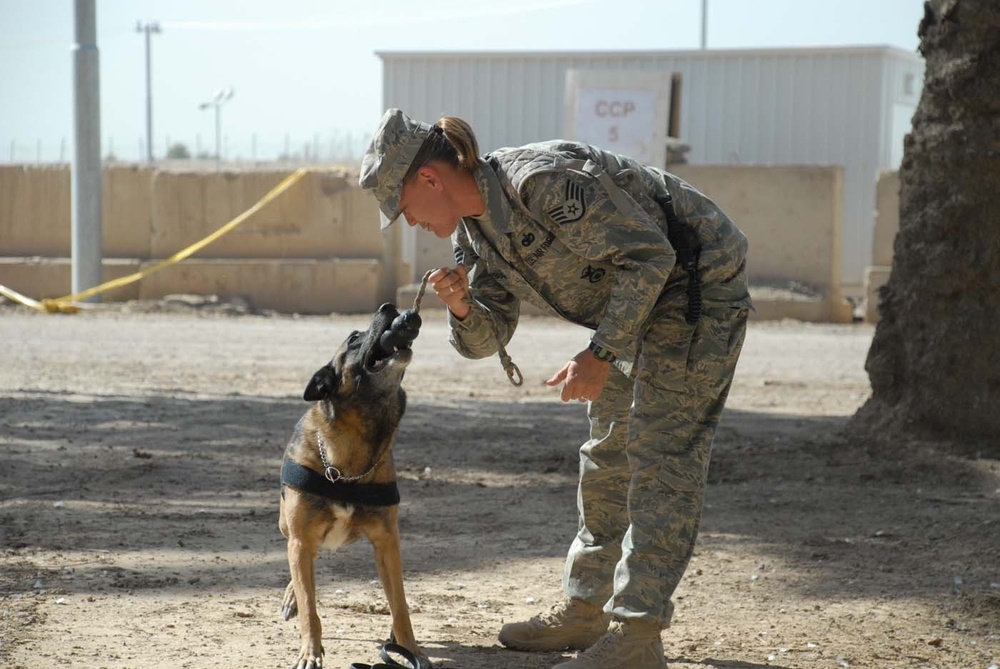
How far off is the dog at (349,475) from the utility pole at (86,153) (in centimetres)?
1280

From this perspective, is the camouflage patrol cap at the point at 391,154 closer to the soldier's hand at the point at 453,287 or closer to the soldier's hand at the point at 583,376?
the soldier's hand at the point at 453,287

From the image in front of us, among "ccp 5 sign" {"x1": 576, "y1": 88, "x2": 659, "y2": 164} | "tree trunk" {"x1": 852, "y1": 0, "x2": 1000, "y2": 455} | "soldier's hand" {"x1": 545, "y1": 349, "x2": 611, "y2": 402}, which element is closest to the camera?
"soldier's hand" {"x1": 545, "y1": 349, "x2": 611, "y2": 402}

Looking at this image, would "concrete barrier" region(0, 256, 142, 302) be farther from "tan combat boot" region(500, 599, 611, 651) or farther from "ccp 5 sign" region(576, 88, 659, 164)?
"tan combat boot" region(500, 599, 611, 651)

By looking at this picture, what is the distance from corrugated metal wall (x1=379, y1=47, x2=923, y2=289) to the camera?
20.5 metres

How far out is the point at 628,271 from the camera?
326 cm

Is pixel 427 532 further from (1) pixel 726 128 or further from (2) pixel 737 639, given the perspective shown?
(1) pixel 726 128

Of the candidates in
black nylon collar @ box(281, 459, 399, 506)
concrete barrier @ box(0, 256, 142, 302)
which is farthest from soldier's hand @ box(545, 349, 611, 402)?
concrete barrier @ box(0, 256, 142, 302)

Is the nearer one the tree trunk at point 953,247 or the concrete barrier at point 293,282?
the tree trunk at point 953,247

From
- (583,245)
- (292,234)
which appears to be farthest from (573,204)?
(292,234)

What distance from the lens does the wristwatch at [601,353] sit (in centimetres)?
325

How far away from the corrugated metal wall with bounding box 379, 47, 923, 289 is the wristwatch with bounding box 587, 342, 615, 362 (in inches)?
705

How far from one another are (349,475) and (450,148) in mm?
1145

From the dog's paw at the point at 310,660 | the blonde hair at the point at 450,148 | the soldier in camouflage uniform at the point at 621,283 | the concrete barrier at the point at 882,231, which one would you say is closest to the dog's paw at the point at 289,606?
the dog's paw at the point at 310,660

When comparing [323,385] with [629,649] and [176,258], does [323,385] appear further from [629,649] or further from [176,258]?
[176,258]
